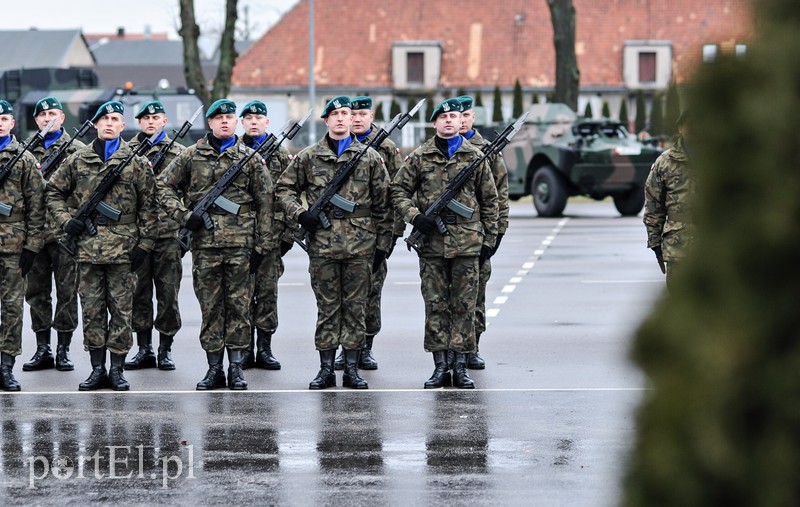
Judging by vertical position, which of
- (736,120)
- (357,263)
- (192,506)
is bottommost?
(192,506)

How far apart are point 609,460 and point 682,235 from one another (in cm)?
273

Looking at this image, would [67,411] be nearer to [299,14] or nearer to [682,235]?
[682,235]

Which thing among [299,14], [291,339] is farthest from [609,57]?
[291,339]

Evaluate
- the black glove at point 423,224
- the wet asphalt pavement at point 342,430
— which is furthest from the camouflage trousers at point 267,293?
the black glove at point 423,224

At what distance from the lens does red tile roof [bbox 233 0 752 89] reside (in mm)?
63375

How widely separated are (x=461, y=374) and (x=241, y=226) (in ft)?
5.31

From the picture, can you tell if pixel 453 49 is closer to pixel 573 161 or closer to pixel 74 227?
pixel 573 161

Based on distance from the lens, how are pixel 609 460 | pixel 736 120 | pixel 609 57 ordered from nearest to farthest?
1. pixel 736 120
2. pixel 609 460
3. pixel 609 57

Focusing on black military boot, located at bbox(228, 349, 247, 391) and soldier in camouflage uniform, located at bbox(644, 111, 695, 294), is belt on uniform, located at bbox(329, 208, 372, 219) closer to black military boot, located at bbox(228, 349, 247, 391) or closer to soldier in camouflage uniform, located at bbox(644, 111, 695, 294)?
black military boot, located at bbox(228, 349, 247, 391)

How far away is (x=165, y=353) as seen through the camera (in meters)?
10.1

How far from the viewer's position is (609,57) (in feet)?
209

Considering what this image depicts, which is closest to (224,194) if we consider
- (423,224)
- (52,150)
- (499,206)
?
(423,224)

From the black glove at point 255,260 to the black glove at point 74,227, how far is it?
3.39ft

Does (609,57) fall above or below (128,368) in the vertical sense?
above
